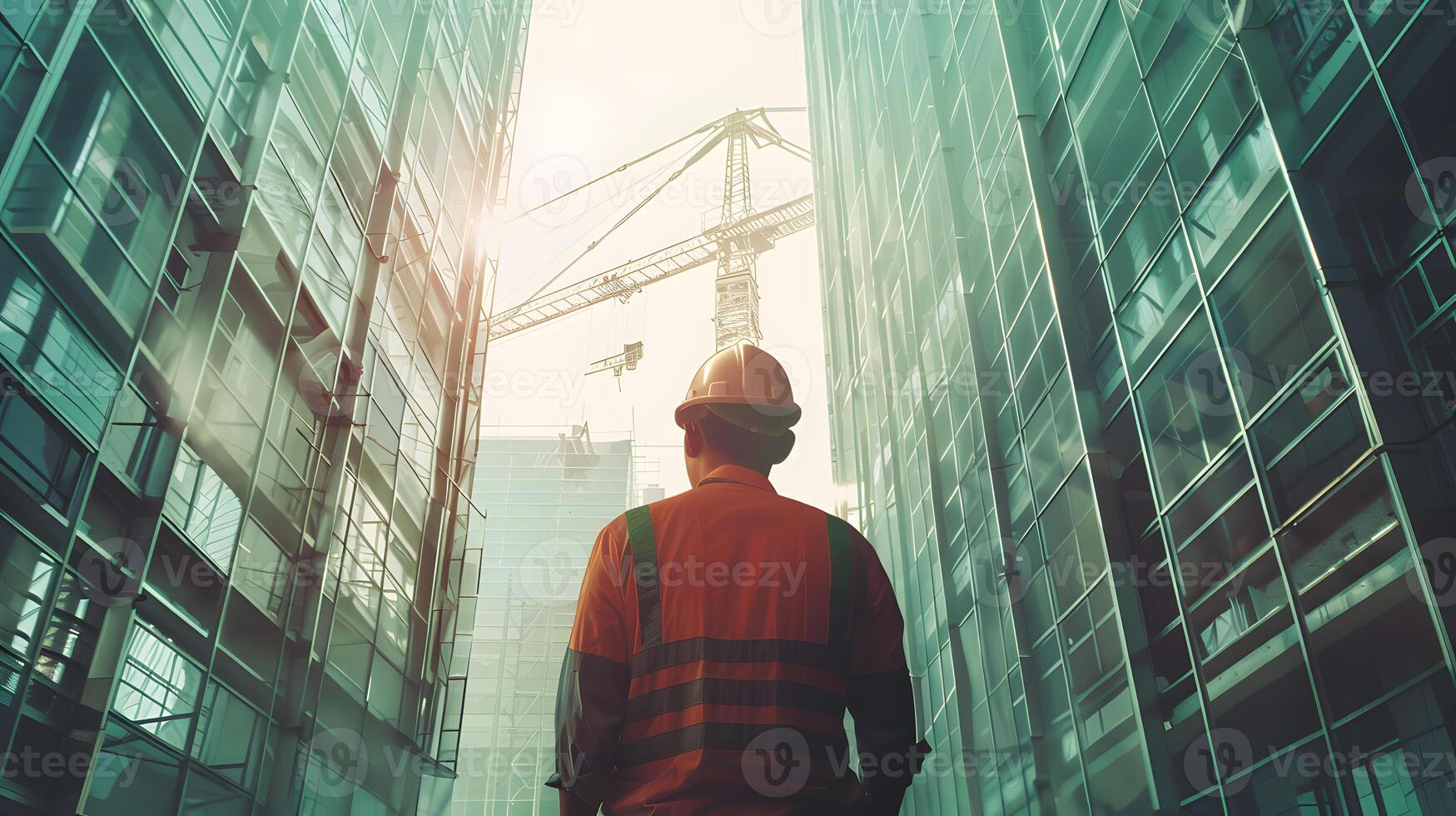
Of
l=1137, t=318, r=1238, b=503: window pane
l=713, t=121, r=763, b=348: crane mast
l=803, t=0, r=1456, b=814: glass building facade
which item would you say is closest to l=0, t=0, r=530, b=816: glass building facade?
l=803, t=0, r=1456, b=814: glass building facade

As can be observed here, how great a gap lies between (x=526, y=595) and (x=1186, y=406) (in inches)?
2076

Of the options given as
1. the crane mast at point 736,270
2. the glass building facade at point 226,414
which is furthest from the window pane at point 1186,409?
the crane mast at point 736,270

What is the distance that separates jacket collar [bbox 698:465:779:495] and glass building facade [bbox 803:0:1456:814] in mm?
6605

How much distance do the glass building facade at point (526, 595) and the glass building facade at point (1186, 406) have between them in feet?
70.8

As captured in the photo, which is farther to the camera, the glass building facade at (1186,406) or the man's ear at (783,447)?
the glass building facade at (1186,406)

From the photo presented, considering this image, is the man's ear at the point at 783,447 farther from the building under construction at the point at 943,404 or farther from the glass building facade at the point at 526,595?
the glass building facade at the point at 526,595

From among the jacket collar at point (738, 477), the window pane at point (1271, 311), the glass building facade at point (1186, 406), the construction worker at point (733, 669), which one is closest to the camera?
the construction worker at point (733, 669)

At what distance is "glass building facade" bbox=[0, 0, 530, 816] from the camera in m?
8.69

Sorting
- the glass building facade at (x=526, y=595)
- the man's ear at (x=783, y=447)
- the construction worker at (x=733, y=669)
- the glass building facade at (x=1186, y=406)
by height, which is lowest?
the construction worker at (x=733, y=669)

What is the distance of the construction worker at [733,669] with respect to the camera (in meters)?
2.98

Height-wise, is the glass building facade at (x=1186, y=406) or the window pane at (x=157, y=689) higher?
the glass building facade at (x=1186, y=406)

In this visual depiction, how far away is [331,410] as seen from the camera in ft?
50.3

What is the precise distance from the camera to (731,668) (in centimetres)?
311

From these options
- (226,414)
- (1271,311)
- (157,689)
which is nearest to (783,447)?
(1271,311)
